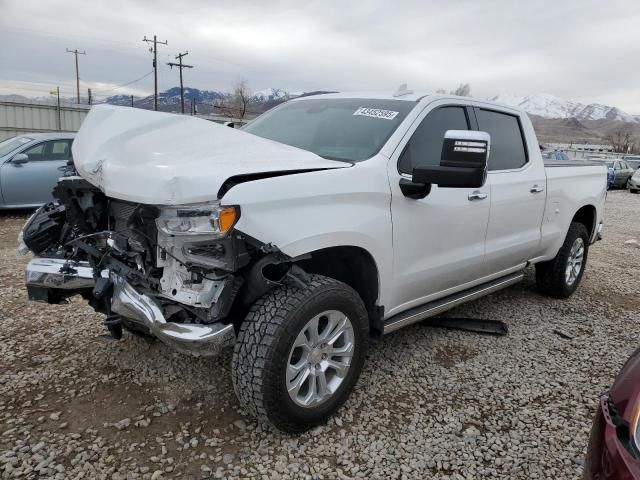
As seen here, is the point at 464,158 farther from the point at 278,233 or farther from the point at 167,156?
the point at 167,156

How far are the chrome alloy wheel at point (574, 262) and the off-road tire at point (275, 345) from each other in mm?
3412

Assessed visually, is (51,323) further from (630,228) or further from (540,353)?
(630,228)

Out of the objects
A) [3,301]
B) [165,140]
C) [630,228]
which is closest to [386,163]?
[165,140]

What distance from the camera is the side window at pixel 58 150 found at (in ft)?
28.8

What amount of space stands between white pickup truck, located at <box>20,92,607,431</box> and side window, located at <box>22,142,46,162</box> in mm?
6219

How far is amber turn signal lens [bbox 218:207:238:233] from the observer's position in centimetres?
223

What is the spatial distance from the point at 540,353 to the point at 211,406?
2.53 m

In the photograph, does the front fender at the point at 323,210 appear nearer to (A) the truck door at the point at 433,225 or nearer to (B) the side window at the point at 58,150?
(A) the truck door at the point at 433,225

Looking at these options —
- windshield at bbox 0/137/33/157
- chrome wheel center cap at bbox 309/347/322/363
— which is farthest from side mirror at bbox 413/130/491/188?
windshield at bbox 0/137/33/157

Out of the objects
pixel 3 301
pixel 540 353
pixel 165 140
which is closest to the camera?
pixel 165 140

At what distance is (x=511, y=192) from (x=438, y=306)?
1.19m

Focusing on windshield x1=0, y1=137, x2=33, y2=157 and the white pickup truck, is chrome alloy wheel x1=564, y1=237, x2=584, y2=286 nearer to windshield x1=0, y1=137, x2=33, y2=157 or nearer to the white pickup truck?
the white pickup truck

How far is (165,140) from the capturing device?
2.60m


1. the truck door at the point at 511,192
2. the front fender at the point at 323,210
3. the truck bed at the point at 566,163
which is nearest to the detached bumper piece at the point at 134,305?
the front fender at the point at 323,210
